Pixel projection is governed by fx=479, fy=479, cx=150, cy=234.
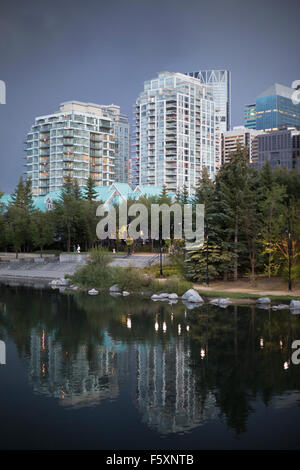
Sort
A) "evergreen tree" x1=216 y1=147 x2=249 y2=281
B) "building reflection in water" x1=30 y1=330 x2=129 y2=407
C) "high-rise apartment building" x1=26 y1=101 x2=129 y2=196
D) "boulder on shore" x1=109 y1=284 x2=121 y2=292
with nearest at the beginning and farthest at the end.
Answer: "building reflection in water" x1=30 y1=330 x2=129 y2=407
"evergreen tree" x1=216 y1=147 x2=249 y2=281
"boulder on shore" x1=109 y1=284 x2=121 y2=292
"high-rise apartment building" x1=26 y1=101 x2=129 y2=196

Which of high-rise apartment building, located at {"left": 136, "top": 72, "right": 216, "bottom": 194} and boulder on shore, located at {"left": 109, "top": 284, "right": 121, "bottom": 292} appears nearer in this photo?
boulder on shore, located at {"left": 109, "top": 284, "right": 121, "bottom": 292}

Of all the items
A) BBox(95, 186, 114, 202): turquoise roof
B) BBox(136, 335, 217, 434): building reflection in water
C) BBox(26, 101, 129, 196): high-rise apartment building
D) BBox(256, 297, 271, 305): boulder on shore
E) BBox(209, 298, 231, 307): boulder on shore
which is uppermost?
BBox(26, 101, 129, 196): high-rise apartment building

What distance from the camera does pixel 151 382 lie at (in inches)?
530

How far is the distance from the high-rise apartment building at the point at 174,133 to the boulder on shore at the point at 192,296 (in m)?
91.2

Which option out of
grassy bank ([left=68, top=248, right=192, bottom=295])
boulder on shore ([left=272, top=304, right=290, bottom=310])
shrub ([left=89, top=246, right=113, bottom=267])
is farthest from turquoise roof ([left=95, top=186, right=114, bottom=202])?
boulder on shore ([left=272, top=304, right=290, bottom=310])

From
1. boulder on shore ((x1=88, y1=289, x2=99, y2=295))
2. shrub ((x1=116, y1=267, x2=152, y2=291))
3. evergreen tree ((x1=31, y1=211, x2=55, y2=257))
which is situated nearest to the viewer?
shrub ((x1=116, y1=267, x2=152, y2=291))

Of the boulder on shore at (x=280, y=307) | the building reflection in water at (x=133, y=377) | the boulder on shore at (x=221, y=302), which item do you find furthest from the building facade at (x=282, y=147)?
the building reflection in water at (x=133, y=377)

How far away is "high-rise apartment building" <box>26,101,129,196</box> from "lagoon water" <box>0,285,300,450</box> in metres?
96.2

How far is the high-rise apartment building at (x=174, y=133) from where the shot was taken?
122875mm

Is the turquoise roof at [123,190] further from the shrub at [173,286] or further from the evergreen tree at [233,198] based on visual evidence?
the shrub at [173,286]

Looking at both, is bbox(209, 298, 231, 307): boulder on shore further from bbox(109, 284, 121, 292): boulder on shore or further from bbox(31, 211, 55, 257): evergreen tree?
bbox(31, 211, 55, 257): evergreen tree

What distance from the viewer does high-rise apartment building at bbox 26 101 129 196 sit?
117006mm

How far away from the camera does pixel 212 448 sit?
9.48 metres

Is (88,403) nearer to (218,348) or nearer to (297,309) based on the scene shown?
(218,348)
